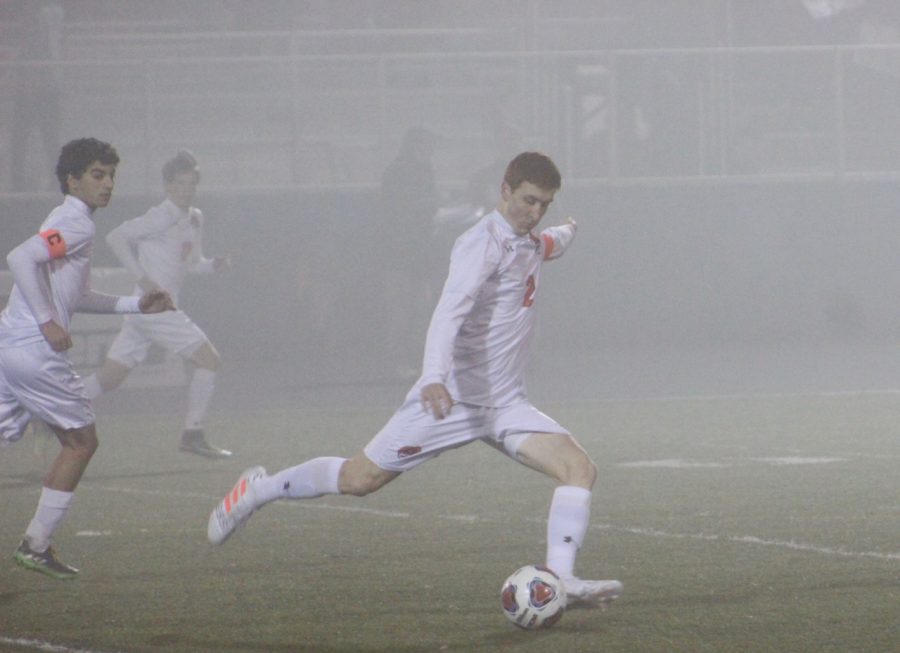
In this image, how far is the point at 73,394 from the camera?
797 centimetres

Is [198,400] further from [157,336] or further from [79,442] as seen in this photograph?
[79,442]

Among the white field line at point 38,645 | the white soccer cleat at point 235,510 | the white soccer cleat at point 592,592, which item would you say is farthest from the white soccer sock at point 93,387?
the white soccer cleat at point 592,592

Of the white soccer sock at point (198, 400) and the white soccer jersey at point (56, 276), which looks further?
the white soccer sock at point (198, 400)

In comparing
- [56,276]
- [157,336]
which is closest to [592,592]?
[56,276]

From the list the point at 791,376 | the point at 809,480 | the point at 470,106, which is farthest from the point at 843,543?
the point at 470,106

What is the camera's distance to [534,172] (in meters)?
6.83

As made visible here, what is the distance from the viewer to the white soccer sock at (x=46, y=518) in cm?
770

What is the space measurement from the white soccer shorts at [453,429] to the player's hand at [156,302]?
54.2 inches

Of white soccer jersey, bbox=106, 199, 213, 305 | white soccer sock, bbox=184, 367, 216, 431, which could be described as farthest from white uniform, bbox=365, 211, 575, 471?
white soccer jersey, bbox=106, 199, 213, 305

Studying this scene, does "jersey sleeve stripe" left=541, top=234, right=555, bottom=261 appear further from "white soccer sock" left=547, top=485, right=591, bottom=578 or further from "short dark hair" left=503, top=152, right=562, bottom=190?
"white soccer sock" left=547, top=485, right=591, bottom=578

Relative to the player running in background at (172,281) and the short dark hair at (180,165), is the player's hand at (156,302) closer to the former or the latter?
the player running in background at (172,281)

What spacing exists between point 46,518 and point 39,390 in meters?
0.57

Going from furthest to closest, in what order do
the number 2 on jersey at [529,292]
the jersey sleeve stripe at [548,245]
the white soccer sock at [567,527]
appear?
the jersey sleeve stripe at [548,245] → the number 2 on jersey at [529,292] → the white soccer sock at [567,527]

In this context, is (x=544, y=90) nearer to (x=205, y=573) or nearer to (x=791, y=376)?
(x=791, y=376)
